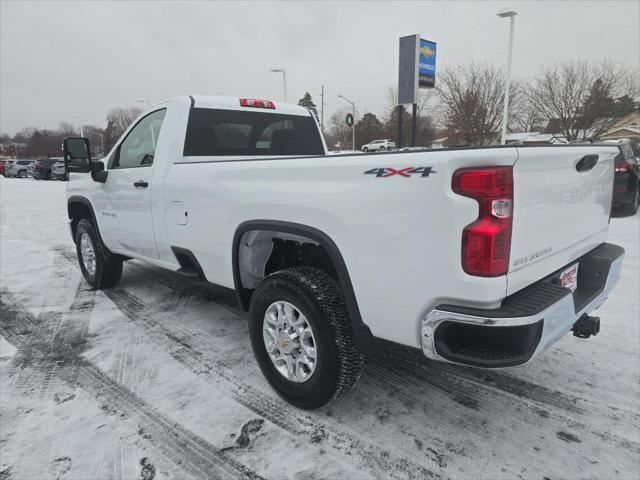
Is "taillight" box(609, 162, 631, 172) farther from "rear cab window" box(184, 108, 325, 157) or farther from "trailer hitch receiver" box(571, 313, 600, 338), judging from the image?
"trailer hitch receiver" box(571, 313, 600, 338)

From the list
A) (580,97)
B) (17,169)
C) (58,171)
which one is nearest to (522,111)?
(580,97)

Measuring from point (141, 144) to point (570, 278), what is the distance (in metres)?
3.61

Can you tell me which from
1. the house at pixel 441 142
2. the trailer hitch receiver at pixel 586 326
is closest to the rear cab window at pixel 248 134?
the trailer hitch receiver at pixel 586 326

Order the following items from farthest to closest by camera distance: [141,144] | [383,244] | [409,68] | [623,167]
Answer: [409,68] < [623,167] < [141,144] < [383,244]

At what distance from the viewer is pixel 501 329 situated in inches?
71.2

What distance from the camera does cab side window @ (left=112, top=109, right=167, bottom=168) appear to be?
3811 millimetres

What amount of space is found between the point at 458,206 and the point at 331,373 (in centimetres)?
117

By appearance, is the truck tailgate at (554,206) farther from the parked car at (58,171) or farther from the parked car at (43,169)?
the parked car at (43,169)

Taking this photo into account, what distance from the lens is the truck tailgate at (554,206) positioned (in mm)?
1866

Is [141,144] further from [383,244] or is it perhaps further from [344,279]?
[383,244]

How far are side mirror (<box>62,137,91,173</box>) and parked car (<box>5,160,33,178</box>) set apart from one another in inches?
1436

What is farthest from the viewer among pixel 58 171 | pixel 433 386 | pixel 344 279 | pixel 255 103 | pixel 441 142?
pixel 441 142

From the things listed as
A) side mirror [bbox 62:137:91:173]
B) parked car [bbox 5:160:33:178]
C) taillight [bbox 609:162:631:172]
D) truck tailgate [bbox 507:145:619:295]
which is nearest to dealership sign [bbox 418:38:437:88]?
taillight [bbox 609:162:631:172]

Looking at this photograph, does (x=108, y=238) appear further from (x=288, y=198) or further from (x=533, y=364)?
(x=533, y=364)
